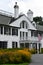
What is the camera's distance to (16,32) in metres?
50.6

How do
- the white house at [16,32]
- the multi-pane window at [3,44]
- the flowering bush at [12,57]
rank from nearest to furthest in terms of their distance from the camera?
the flowering bush at [12,57], the multi-pane window at [3,44], the white house at [16,32]

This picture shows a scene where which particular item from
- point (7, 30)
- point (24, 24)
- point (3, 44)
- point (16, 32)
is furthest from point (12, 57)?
point (24, 24)

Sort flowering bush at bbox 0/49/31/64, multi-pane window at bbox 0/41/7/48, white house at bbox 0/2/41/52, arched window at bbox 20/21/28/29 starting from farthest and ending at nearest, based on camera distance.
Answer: arched window at bbox 20/21/28/29
white house at bbox 0/2/41/52
multi-pane window at bbox 0/41/7/48
flowering bush at bbox 0/49/31/64

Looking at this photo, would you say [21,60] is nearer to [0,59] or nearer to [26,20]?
[0,59]

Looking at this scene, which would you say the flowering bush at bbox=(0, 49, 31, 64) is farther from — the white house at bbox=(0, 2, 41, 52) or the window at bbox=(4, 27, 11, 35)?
the window at bbox=(4, 27, 11, 35)

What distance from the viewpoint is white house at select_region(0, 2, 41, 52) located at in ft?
154

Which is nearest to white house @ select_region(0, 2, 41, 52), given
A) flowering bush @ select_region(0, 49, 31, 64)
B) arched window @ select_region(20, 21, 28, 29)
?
arched window @ select_region(20, 21, 28, 29)

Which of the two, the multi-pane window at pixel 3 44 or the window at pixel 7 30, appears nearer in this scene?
the multi-pane window at pixel 3 44

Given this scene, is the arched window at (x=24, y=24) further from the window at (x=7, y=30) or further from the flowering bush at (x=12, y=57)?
the flowering bush at (x=12, y=57)

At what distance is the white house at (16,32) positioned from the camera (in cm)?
4708

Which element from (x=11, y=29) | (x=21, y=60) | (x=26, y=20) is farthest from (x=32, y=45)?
(x=21, y=60)

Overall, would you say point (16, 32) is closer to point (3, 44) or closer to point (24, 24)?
point (24, 24)

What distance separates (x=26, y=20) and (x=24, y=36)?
3.93 m

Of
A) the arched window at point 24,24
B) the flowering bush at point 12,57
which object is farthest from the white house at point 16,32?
the flowering bush at point 12,57
